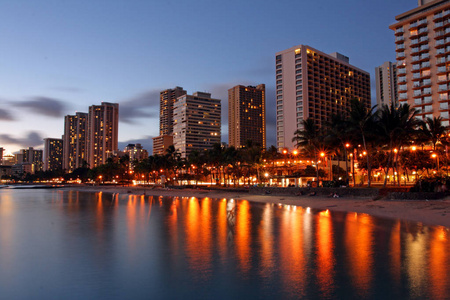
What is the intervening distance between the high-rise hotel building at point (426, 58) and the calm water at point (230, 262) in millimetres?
97954

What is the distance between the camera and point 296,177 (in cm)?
6531

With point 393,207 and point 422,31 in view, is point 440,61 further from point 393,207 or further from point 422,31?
point 393,207

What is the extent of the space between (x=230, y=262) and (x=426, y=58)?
119 metres

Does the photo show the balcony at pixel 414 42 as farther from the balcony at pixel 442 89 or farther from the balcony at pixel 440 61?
the balcony at pixel 442 89

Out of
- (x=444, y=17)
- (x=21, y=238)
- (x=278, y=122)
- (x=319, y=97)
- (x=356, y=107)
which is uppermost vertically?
(x=444, y=17)

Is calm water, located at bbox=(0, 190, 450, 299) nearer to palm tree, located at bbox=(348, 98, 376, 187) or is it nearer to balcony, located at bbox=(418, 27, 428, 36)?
palm tree, located at bbox=(348, 98, 376, 187)

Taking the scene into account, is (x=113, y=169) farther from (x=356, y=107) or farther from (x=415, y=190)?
(x=415, y=190)

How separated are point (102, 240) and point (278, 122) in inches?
5219

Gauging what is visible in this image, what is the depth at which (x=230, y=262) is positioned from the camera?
584 inches

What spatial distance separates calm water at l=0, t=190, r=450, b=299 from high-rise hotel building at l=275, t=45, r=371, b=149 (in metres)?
121

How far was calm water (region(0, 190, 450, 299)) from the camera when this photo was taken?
435 inches

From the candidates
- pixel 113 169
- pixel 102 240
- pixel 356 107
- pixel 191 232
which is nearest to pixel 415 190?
pixel 356 107

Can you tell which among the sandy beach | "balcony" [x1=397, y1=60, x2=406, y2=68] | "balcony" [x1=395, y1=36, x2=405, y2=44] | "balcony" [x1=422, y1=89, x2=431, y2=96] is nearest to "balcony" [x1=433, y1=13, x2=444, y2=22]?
"balcony" [x1=395, y1=36, x2=405, y2=44]

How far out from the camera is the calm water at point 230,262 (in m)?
11.1
